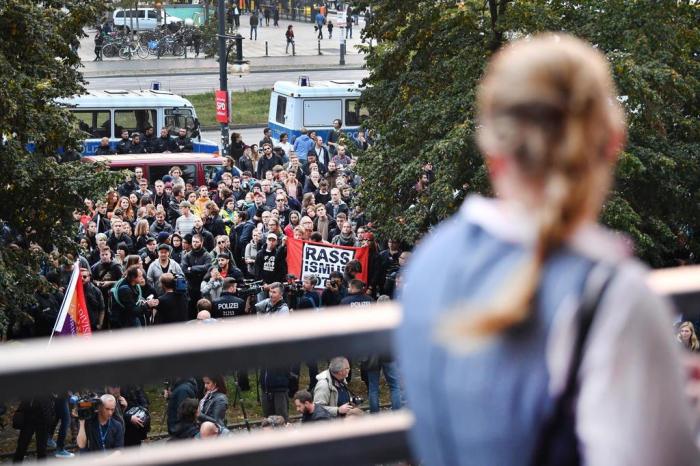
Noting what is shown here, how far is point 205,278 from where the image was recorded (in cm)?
1625

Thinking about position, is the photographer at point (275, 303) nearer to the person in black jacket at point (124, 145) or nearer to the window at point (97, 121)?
the person in black jacket at point (124, 145)

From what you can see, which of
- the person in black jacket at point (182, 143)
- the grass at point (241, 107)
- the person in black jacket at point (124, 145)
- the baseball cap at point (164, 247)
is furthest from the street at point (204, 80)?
the baseball cap at point (164, 247)

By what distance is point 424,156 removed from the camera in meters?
15.6

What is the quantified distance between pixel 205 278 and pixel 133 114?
15298 mm

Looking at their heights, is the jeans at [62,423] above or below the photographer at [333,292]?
below

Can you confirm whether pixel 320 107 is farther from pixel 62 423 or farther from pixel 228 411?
pixel 62 423

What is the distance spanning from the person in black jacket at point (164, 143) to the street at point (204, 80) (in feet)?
51.4

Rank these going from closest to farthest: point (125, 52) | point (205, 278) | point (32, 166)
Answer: point (32, 166) < point (205, 278) < point (125, 52)

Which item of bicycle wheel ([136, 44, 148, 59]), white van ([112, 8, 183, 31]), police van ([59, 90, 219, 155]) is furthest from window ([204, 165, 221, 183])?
white van ([112, 8, 183, 31])

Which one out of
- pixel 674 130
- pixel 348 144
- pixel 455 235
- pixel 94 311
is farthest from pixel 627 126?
pixel 455 235

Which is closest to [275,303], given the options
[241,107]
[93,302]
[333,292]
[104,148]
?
[333,292]

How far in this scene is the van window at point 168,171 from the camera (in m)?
26.2

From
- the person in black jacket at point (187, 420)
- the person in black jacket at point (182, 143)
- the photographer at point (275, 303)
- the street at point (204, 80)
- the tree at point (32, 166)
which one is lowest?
the street at point (204, 80)

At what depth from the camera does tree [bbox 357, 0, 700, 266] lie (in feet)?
48.0
